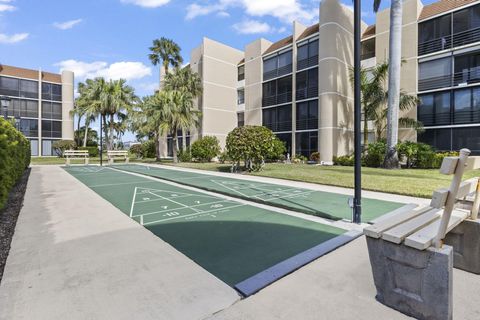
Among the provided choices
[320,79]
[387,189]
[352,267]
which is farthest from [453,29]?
[352,267]

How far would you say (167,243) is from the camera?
13.8 ft

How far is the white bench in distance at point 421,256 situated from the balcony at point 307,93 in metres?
23.5

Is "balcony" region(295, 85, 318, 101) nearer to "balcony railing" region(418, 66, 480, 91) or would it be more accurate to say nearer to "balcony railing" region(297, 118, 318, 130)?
"balcony railing" region(297, 118, 318, 130)

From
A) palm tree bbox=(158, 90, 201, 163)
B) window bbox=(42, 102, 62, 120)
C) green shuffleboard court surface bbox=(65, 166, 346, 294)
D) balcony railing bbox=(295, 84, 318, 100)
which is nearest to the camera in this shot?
green shuffleboard court surface bbox=(65, 166, 346, 294)

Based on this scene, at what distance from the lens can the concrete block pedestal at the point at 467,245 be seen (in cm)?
301

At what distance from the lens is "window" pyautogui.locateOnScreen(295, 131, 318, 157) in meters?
24.8

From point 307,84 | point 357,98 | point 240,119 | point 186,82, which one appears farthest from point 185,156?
point 357,98

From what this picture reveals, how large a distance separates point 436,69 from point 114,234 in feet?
81.0

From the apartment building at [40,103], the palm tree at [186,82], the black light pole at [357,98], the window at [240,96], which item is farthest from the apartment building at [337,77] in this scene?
the apartment building at [40,103]

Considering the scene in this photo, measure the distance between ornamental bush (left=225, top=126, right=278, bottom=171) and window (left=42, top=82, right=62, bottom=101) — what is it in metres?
42.9

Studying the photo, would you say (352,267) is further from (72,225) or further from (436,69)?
(436,69)

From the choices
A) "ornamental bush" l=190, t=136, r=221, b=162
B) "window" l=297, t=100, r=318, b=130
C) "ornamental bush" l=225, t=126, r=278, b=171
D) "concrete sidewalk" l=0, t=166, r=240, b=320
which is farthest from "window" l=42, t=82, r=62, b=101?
"concrete sidewalk" l=0, t=166, r=240, b=320

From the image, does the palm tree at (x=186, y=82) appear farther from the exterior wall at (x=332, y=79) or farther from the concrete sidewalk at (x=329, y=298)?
the concrete sidewalk at (x=329, y=298)

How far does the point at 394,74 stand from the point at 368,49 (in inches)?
419
